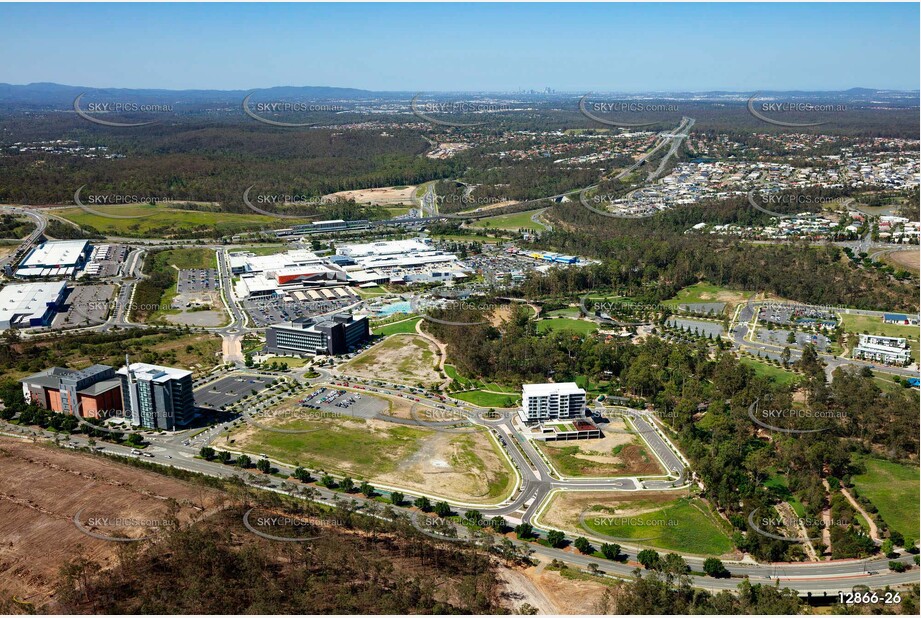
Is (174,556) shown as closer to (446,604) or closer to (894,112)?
(446,604)

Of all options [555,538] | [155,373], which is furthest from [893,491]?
[155,373]

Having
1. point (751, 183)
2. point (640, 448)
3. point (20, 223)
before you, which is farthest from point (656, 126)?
point (640, 448)

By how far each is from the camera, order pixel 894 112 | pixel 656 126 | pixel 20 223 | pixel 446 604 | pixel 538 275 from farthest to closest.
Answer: pixel 894 112, pixel 656 126, pixel 20 223, pixel 538 275, pixel 446 604

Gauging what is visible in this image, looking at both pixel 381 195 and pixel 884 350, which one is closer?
pixel 884 350

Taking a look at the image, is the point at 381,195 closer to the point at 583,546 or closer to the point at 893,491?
the point at 893,491

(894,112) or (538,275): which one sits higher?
(894,112)

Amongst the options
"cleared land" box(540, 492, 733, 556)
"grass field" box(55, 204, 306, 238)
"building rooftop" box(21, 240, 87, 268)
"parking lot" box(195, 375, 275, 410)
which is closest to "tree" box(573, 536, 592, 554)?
"cleared land" box(540, 492, 733, 556)
